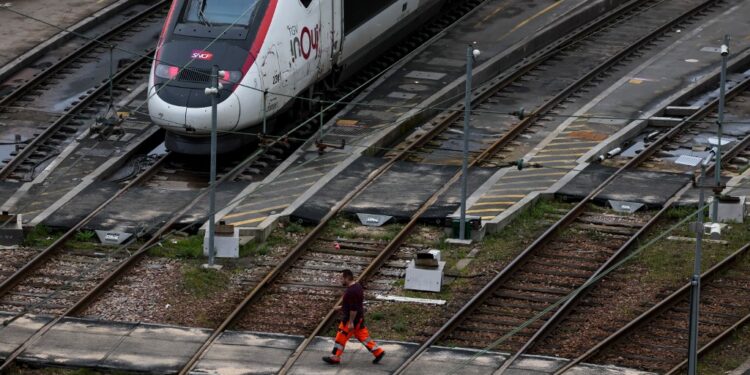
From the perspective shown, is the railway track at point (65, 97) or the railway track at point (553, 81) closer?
the railway track at point (65, 97)

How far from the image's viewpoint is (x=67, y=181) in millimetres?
38719

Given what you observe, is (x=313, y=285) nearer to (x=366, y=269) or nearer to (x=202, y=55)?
(x=366, y=269)

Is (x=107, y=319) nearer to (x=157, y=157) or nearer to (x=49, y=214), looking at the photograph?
(x=49, y=214)

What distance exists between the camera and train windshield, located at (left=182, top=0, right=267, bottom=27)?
128 ft

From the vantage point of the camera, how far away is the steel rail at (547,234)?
30141 millimetres

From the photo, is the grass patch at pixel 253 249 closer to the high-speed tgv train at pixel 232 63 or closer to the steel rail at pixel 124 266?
the steel rail at pixel 124 266

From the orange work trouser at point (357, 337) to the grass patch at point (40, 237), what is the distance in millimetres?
8359

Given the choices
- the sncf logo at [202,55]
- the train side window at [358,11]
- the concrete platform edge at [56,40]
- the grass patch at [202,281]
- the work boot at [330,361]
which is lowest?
the work boot at [330,361]

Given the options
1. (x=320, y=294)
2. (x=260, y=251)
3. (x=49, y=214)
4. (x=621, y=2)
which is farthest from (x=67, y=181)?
(x=621, y=2)

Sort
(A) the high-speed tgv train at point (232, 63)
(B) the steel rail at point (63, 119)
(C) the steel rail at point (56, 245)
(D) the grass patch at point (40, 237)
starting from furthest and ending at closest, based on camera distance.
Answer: (B) the steel rail at point (63, 119) < (A) the high-speed tgv train at point (232, 63) < (D) the grass patch at point (40, 237) < (C) the steel rail at point (56, 245)

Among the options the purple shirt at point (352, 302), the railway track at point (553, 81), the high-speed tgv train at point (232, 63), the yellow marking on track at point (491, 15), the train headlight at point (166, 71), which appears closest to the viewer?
the purple shirt at point (352, 302)

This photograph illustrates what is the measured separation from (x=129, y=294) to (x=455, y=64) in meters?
18.1

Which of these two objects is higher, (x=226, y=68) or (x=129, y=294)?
(x=226, y=68)

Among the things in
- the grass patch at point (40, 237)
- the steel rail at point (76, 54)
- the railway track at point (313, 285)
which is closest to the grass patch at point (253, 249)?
the railway track at point (313, 285)
